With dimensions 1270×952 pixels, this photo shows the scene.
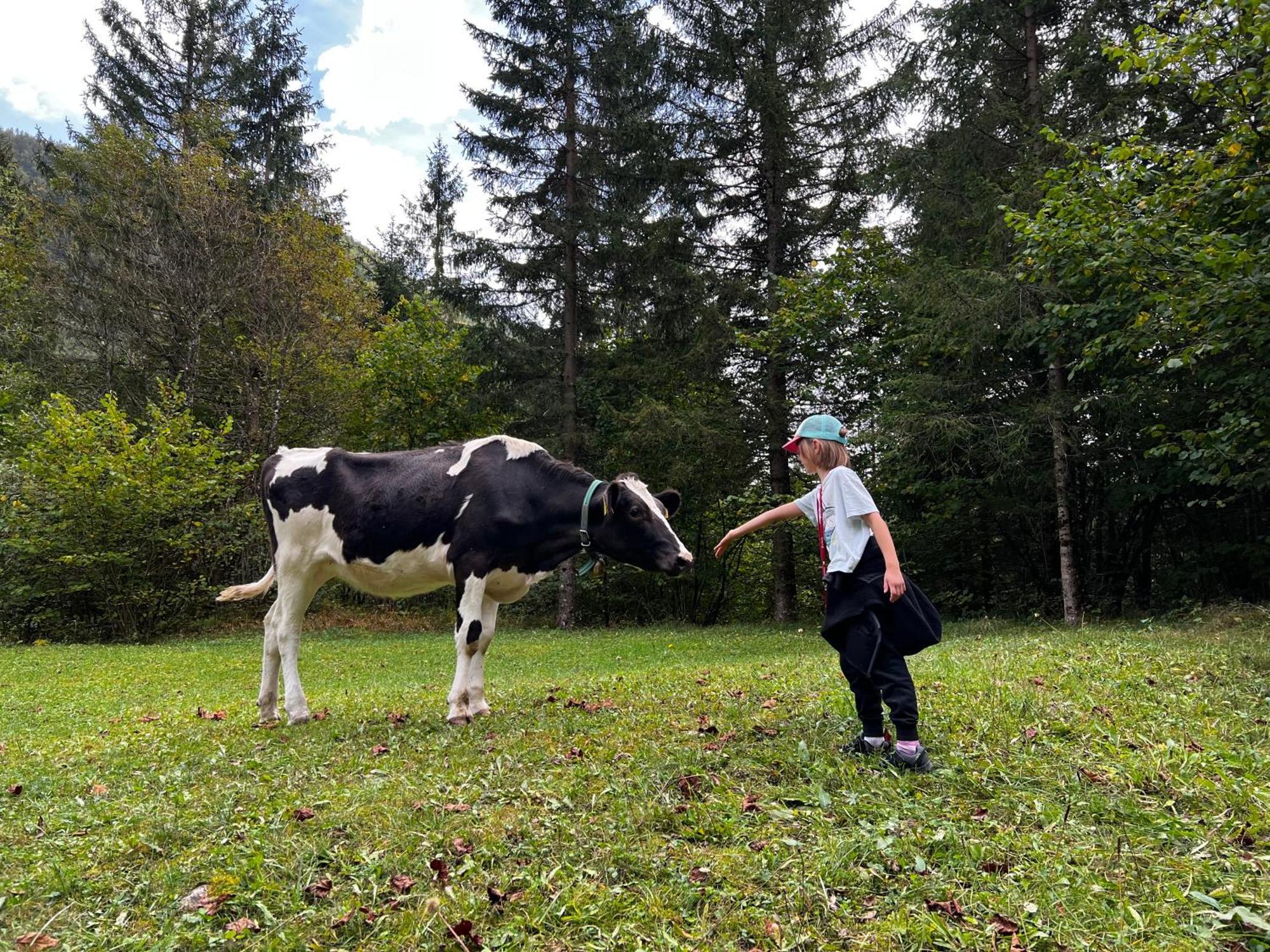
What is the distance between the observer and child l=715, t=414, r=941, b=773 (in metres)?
4.05

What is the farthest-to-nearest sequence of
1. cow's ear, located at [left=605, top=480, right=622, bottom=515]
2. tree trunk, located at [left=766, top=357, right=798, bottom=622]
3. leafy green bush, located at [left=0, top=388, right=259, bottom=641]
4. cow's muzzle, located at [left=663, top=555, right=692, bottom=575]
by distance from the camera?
tree trunk, located at [left=766, top=357, right=798, bottom=622] < leafy green bush, located at [left=0, top=388, right=259, bottom=641] < cow's ear, located at [left=605, top=480, right=622, bottom=515] < cow's muzzle, located at [left=663, top=555, right=692, bottom=575]

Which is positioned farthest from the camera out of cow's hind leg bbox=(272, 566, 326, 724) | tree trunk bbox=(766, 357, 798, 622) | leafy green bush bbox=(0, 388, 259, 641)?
tree trunk bbox=(766, 357, 798, 622)

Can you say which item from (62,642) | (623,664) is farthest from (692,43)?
(62,642)

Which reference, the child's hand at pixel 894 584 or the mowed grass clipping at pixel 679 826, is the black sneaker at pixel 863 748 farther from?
the child's hand at pixel 894 584

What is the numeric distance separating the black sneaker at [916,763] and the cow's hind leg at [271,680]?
5365 mm

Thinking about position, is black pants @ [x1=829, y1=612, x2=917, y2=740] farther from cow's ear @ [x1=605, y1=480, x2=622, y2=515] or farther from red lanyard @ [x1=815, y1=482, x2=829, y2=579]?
cow's ear @ [x1=605, y1=480, x2=622, y2=515]

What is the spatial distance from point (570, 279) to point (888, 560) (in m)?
18.6

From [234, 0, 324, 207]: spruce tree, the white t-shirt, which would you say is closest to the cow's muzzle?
the white t-shirt

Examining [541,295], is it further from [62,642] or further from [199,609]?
[62,642]

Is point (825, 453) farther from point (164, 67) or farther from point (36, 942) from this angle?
point (164, 67)

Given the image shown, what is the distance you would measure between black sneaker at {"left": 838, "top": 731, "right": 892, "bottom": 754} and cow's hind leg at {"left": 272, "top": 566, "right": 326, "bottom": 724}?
4697mm

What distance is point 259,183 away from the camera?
1059 inches

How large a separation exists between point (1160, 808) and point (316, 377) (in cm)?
2444

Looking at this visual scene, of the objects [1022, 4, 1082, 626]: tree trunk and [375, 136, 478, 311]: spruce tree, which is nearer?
[1022, 4, 1082, 626]: tree trunk
